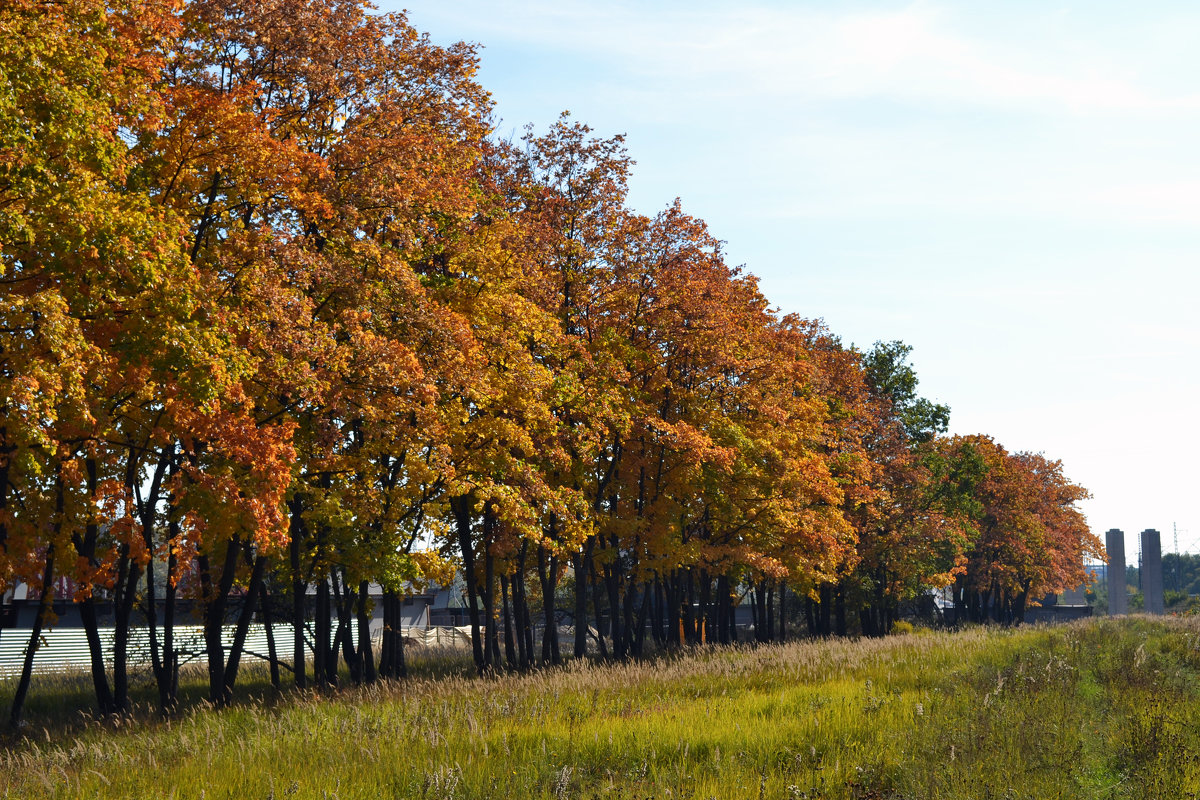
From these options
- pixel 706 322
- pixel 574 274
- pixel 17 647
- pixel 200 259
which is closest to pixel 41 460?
pixel 200 259

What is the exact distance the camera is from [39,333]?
1241 centimetres

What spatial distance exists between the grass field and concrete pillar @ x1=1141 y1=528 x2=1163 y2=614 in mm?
103936

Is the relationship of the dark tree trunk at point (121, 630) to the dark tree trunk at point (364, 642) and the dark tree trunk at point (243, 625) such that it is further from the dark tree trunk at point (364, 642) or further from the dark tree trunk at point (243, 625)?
the dark tree trunk at point (364, 642)

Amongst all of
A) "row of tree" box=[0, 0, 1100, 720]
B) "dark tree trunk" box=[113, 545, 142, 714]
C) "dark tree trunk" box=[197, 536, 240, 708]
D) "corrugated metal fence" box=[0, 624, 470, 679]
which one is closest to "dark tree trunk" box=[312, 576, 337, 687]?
"row of tree" box=[0, 0, 1100, 720]

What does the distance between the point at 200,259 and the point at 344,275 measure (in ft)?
8.80

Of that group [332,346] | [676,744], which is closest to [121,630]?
[332,346]

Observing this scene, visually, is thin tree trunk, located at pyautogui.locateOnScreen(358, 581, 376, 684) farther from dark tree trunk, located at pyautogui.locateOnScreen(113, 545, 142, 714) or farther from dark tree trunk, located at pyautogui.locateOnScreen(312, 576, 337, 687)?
dark tree trunk, located at pyautogui.locateOnScreen(113, 545, 142, 714)

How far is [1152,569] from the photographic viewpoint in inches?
4323

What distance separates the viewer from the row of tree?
13977mm

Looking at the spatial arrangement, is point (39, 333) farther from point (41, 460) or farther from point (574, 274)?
point (574, 274)

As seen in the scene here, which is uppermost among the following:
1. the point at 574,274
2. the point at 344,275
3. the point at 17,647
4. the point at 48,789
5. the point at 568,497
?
the point at 574,274

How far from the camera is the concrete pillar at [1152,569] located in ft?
349

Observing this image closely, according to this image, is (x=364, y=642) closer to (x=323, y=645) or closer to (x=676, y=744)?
(x=323, y=645)

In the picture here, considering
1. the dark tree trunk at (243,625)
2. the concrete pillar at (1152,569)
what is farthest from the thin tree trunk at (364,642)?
the concrete pillar at (1152,569)
